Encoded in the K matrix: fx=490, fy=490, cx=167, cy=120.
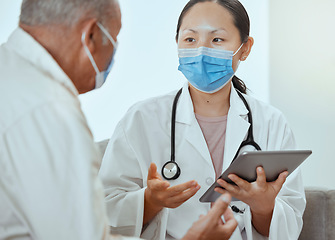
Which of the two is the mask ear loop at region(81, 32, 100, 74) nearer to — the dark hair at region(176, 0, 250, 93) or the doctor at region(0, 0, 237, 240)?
the doctor at region(0, 0, 237, 240)

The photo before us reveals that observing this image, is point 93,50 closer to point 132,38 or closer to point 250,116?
point 250,116

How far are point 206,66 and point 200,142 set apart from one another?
290mm

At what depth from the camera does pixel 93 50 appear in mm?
1092

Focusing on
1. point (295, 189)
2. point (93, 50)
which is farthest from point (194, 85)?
point (93, 50)

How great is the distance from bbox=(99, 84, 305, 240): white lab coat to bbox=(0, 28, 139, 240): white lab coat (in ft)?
2.34

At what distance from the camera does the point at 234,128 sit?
182cm

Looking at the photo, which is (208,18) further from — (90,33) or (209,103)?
(90,33)

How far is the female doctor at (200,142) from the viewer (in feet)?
5.36

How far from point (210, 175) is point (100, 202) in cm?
86

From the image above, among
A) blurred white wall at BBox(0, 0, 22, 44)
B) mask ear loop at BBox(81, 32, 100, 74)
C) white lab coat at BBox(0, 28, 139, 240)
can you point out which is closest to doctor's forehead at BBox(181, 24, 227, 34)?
→ mask ear loop at BBox(81, 32, 100, 74)

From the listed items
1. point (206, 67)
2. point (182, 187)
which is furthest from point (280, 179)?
point (206, 67)

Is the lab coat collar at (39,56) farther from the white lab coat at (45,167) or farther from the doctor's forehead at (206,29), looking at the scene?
the doctor's forehead at (206,29)

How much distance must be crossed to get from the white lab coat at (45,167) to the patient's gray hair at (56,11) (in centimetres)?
16

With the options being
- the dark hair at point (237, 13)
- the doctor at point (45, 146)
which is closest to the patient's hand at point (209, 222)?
the doctor at point (45, 146)
